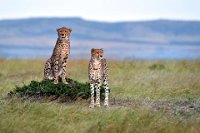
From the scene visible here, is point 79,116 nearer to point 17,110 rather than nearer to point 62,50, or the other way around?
point 17,110

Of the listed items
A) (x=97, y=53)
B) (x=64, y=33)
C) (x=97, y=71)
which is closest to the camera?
(x=97, y=53)

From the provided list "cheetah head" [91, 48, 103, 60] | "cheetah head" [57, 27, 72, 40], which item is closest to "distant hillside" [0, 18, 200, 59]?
"cheetah head" [57, 27, 72, 40]

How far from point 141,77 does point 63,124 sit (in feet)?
26.7

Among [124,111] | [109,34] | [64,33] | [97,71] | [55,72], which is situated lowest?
[109,34]

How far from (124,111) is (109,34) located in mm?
145543

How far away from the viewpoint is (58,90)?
1304 cm

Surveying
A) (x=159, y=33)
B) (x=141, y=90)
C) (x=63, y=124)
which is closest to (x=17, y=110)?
(x=63, y=124)

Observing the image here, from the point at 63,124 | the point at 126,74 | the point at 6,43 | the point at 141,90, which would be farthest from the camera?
the point at 6,43

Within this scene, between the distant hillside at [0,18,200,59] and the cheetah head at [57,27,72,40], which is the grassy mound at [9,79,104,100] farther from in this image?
the distant hillside at [0,18,200,59]

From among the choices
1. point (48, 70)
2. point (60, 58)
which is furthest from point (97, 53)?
point (48, 70)

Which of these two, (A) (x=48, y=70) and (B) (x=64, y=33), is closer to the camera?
(B) (x=64, y=33)

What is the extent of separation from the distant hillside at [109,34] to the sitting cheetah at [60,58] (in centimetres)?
12673

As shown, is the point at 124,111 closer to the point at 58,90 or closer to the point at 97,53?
the point at 97,53

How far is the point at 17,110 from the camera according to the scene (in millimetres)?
10891
